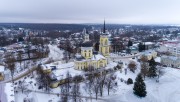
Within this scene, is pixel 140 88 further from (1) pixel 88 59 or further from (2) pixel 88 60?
(1) pixel 88 59

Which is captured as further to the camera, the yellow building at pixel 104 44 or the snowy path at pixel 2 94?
the yellow building at pixel 104 44

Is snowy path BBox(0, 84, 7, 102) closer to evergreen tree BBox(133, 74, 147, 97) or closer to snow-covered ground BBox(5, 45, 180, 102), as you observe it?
snow-covered ground BBox(5, 45, 180, 102)

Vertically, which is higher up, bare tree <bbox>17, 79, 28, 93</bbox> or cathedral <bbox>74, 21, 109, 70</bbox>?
cathedral <bbox>74, 21, 109, 70</bbox>

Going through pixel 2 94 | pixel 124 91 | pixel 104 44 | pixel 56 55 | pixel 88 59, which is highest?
pixel 104 44

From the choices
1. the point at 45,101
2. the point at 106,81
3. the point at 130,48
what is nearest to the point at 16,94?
the point at 45,101

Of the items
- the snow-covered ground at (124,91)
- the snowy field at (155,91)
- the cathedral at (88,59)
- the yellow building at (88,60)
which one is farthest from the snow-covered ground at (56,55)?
the snowy field at (155,91)

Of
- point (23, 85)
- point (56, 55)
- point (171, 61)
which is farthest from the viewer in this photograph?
point (56, 55)

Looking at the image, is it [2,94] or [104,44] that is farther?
[104,44]

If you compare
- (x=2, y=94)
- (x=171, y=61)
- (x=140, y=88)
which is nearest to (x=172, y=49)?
(x=171, y=61)

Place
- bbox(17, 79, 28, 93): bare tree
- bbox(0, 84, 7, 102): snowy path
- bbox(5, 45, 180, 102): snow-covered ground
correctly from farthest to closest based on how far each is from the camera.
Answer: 1. bbox(17, 79, 28, 93): bare tree
2. bbox(5, 45, 180, 102): snow-covered ground
3. bbox(0, 84, 7, 102): snowy path

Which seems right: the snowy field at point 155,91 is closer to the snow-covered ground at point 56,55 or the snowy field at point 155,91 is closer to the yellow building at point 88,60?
the yellow building at point 88,60

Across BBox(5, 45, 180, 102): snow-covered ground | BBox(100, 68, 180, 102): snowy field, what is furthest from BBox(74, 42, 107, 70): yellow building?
BBox(100, 68, 180, 102): snowy field

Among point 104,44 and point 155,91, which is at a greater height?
point 104,44
